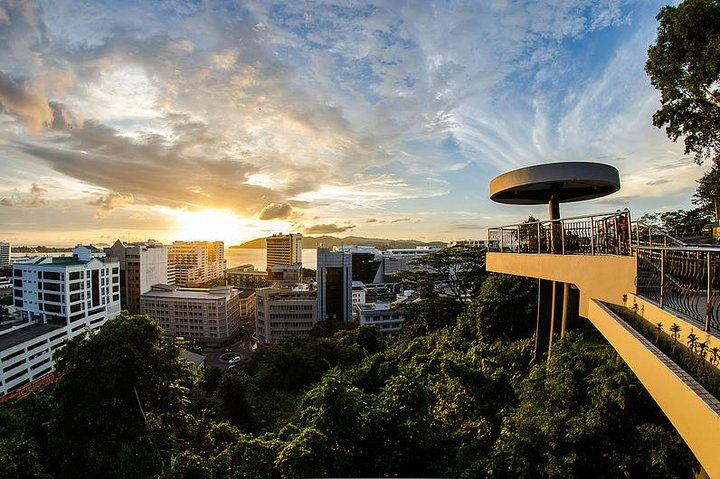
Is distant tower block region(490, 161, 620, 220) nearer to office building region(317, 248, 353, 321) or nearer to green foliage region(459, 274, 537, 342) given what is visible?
green foliage region(459, 274, 537, 342)

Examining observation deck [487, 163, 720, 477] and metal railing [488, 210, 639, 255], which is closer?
observation deck [487, 163, 720, 477]

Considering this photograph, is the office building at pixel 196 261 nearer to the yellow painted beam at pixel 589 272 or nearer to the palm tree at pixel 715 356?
the yellow painted beam at pixel 589 272

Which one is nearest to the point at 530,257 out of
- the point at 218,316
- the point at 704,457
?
the point at 704,457

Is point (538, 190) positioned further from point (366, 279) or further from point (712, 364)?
point (366, 279)

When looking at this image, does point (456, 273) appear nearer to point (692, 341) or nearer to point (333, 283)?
point (692, 341)

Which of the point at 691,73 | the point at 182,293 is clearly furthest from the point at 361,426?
the point at 182,293

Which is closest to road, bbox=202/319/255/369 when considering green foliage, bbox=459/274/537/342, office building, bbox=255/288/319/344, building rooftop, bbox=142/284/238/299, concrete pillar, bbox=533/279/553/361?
office building, bbox=255/288/319/344
